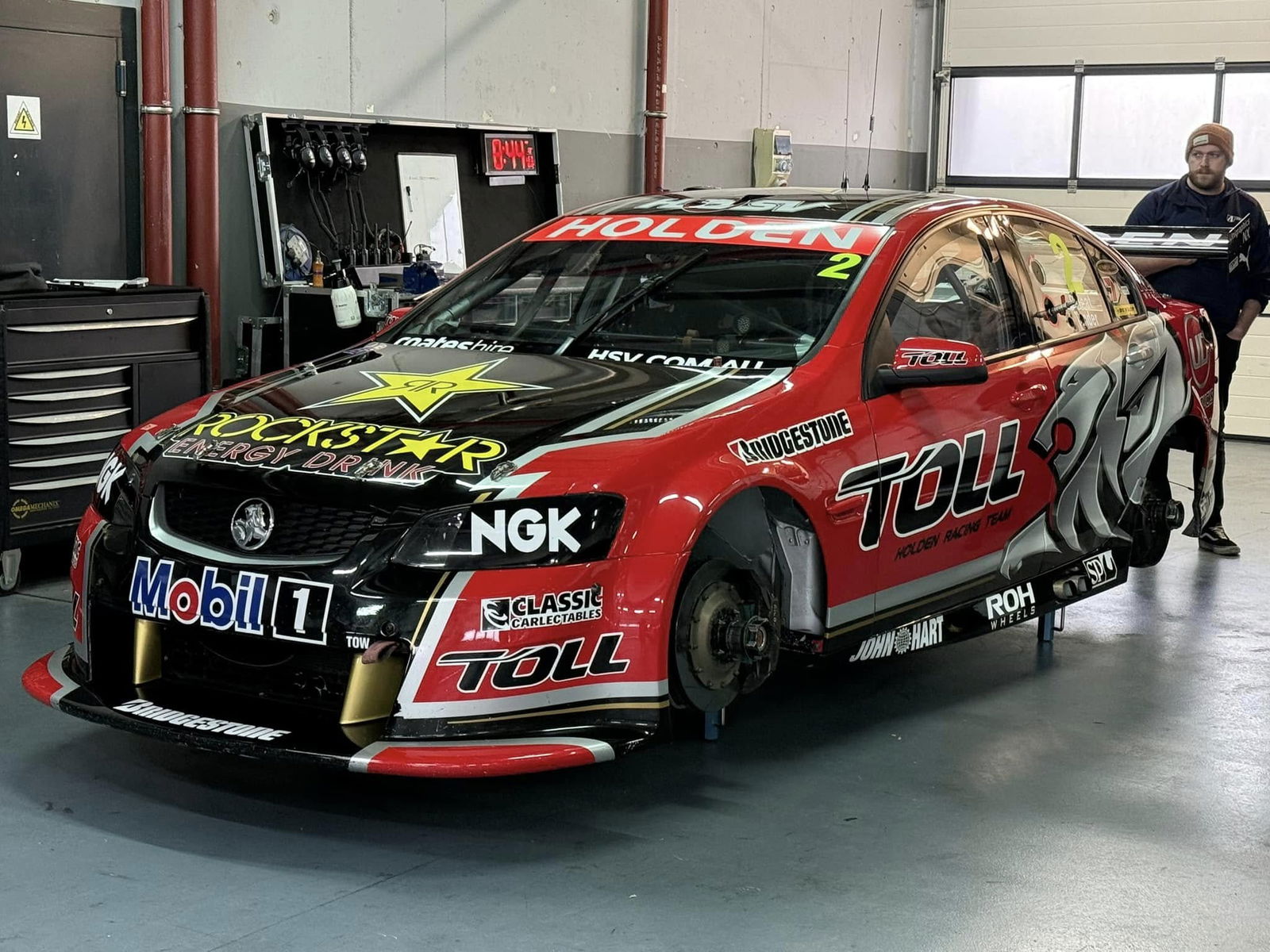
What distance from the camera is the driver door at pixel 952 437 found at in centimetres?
390

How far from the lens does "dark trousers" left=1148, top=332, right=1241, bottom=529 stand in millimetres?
5383

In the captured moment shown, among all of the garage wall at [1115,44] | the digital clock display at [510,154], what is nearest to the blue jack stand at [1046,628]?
the digital clock display at [510,154]

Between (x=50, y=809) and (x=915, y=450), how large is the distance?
2.14 meters

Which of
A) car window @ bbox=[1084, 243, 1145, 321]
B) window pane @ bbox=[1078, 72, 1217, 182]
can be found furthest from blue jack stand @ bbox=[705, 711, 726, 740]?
window pane @ bbox=[1078, 72, 1217, 182]

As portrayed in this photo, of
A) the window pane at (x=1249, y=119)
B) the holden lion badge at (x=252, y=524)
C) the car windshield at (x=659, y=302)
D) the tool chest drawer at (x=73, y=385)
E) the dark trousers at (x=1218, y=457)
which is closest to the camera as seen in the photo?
the holden lion badge at (x=252, y=524)

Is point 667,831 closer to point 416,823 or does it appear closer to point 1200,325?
point 416,823

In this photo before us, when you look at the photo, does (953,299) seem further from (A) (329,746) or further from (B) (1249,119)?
(B) (1249,119)

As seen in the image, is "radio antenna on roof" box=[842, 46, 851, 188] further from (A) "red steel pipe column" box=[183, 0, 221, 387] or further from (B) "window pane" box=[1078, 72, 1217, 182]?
(A) "red steel pipe column" box=[183, 0, 221, 387]

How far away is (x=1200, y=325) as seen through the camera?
17.8 ft

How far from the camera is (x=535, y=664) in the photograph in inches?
123

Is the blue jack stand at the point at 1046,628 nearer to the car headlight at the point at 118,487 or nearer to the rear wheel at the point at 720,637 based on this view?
the rear wheel at the point at 720,637

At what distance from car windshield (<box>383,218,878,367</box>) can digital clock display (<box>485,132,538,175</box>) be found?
13.8 feet

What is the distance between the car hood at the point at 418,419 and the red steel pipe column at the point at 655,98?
5966mm

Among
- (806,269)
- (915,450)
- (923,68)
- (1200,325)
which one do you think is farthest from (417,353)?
(923,68)
